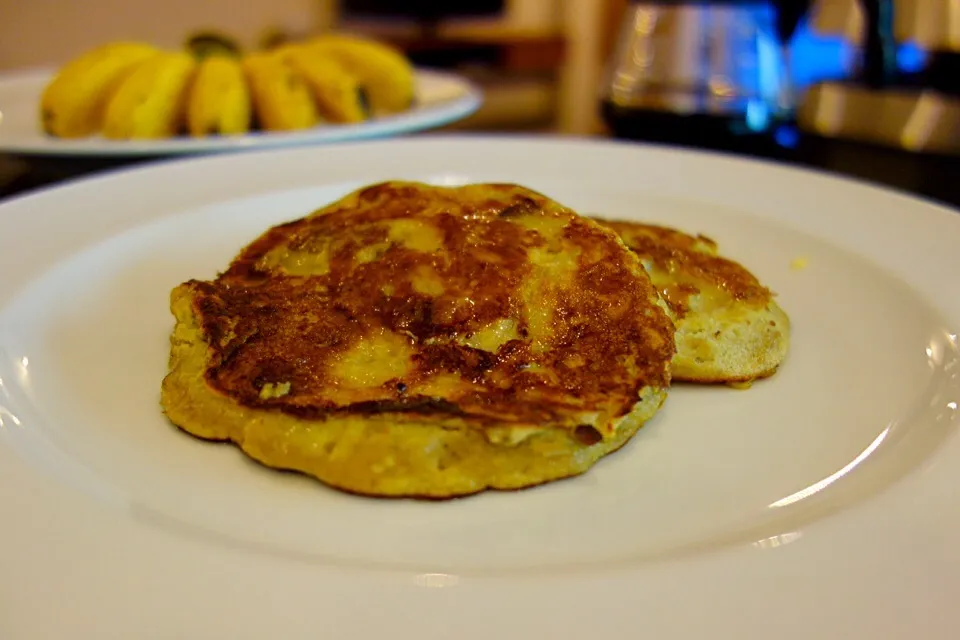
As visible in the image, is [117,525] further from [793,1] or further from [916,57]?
[916,57]

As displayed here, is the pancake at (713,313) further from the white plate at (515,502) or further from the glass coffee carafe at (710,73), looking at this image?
the glass coffee carafe at (710,73)

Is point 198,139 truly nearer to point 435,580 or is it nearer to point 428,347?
point 428,347

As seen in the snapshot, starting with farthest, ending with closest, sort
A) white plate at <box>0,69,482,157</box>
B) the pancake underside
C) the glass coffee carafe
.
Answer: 1. the glass coffee carafe
2. white plate at <box>0,69,482,157</box>
3. the pancake underside

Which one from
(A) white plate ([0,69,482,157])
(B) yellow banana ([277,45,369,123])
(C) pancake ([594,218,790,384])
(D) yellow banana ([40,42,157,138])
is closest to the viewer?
(C) pancake ([594,218,790,384])

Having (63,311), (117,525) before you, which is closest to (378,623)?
(117,525)

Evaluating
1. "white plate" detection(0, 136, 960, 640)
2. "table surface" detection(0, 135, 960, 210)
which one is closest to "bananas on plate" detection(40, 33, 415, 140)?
"table surface" detection(0, 135, 960, 210)

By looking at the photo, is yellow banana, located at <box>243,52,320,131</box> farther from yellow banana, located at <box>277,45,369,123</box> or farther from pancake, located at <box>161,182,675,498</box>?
pancake, located at <box>161,182,675,498</box>
